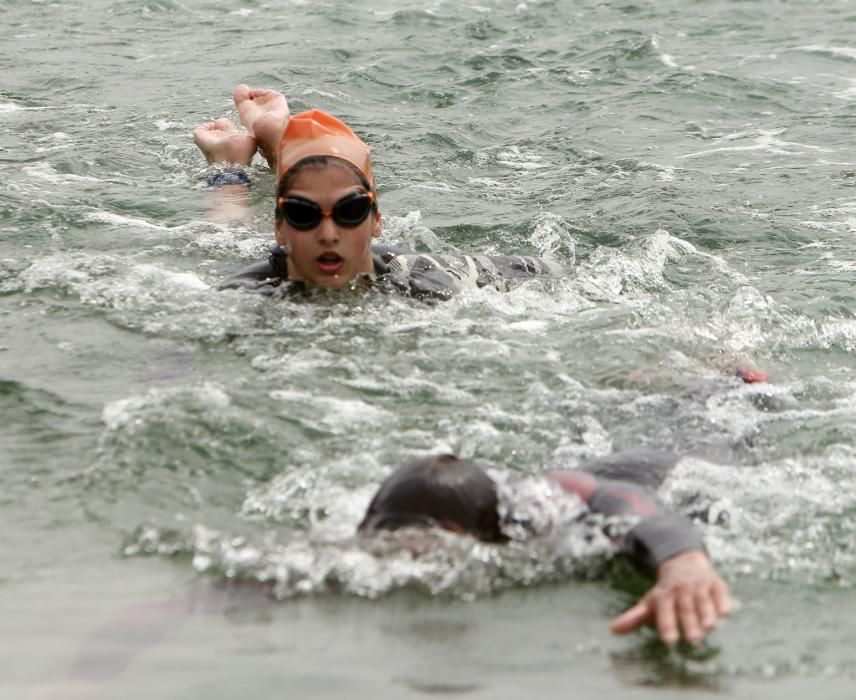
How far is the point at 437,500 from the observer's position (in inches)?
152

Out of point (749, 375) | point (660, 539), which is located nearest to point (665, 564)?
point (660, 539)

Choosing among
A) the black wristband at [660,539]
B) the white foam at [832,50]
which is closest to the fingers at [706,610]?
the black wristband at [660,539]

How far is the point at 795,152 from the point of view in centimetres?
1048

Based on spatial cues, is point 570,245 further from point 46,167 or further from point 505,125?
point 46,167

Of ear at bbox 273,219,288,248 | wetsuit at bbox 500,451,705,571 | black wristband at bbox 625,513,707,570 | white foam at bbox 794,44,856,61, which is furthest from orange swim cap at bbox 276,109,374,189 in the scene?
white foam at bbox 794,44,856,61

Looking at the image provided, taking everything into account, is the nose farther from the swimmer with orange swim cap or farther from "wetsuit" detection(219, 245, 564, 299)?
"wetsuit" detection(219, 245, 564, 299)

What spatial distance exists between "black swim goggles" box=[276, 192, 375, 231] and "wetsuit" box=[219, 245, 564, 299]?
34cm

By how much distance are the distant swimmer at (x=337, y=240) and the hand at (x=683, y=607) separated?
3.50 metres

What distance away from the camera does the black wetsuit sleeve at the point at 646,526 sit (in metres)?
3.78

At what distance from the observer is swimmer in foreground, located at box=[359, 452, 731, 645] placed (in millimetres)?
3482

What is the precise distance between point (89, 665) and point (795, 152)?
832 cm

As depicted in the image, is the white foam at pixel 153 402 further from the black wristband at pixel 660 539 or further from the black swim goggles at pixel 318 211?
the black wristband at pixel 660 539

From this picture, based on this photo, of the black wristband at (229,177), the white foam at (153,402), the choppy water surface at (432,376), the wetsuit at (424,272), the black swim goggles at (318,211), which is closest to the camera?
the choppy water surface at (432,376)

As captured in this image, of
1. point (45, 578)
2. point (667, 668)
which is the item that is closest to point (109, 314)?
point (45, 578)
